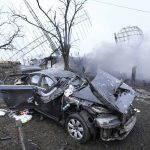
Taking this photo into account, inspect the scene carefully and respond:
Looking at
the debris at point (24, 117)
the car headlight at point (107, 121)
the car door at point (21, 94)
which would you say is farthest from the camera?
the car door at point (21, 94)

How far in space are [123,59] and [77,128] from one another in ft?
42.1

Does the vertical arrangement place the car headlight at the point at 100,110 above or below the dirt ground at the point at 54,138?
above

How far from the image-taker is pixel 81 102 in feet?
24.4

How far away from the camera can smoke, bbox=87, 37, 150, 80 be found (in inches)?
739

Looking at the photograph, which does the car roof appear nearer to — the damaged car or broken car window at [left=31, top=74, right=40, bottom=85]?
the damaged car

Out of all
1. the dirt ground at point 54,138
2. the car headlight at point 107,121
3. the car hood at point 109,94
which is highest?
the car hood at point 109,94

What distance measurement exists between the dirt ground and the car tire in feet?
0.50

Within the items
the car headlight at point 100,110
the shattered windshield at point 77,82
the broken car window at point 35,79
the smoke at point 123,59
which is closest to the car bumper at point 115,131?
the car headlight at point 100,110

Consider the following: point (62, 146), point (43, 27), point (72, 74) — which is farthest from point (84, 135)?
point (43, 27)

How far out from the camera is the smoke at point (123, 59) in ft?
61.6

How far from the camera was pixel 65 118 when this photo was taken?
314 inches

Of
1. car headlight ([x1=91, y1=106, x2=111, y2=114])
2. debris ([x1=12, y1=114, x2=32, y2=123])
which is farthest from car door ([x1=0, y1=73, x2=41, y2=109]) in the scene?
car headlight ([x1=91, y1=106, x2=111, y2=114])

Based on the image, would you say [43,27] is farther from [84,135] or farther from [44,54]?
[84,135]

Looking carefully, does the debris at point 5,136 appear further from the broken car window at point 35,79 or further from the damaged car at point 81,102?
the broken car window at point 35,79
